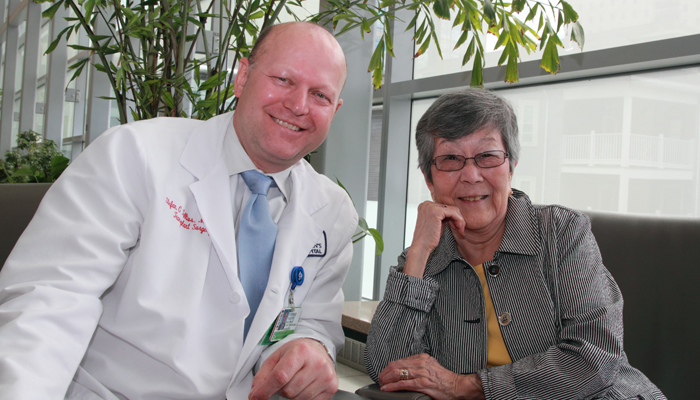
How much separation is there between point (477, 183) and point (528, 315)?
0.42m

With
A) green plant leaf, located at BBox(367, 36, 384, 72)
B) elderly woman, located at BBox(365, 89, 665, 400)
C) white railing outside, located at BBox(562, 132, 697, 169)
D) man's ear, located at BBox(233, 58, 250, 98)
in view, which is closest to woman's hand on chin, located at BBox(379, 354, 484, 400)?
elderly woman, located at BBox(365, 89, 665, 400)

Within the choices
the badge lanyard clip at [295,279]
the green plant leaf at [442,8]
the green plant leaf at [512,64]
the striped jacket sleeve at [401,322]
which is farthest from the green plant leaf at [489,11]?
the badge lanyard clip at [295,279]

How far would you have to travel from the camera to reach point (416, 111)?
399 cm

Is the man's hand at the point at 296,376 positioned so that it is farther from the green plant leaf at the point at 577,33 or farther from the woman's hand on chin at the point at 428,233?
the green plant leaf at the point at 577,33

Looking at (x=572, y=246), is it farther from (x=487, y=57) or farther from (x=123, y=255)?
(x=487, y=57)

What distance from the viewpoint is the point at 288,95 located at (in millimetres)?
1510

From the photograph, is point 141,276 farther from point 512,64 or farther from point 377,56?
point 512,64

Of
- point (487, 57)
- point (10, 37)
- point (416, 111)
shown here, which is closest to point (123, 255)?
point (487, 57)

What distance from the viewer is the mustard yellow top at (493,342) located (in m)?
1.58

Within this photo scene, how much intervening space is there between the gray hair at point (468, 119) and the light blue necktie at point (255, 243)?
553 mm

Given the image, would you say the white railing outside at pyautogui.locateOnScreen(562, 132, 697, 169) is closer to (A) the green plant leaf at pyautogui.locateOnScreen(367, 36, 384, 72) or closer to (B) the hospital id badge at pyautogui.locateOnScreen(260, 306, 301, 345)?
(A) the green plant leaf at pyautogui.locateOnScreen(367, 36, 384, 72)

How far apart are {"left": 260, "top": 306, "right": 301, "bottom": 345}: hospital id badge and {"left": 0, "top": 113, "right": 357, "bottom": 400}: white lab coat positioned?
3cm

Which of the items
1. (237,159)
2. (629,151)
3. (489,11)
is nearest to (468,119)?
(489,11)

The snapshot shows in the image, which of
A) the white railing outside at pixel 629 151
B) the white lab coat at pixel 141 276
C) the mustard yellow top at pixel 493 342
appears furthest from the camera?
the white railing outside at pixel 629 151
